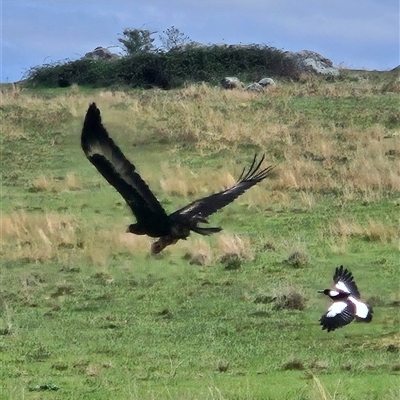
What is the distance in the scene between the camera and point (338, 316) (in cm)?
771

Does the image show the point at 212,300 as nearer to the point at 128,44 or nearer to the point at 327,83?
the point at 327,83

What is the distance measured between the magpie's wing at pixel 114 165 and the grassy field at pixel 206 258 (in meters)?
1.85

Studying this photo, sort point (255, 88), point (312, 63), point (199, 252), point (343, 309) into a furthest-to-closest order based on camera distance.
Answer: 1. point (312, 63)
2. point (255, 88)
3. point (199, 252)
4. point (343, 309)

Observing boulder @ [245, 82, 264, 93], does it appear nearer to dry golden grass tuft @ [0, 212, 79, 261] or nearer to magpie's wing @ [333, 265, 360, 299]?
dry golden grass tuft @ [0, 212, 79, 261]

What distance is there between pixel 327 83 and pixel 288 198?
66.8 ft

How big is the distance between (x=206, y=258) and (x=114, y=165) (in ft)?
38.6

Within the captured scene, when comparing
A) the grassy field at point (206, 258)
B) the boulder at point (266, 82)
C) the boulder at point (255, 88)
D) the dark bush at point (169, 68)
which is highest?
the dark bush at point (169, 68)

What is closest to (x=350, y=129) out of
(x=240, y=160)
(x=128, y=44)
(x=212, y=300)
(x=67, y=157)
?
(x=240, y=160)

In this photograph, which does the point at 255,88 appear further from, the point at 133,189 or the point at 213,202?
the point at 133,189

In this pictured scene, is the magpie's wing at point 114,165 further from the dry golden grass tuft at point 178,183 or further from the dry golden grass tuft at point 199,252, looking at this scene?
the dry golden grass tuft at point 178,183

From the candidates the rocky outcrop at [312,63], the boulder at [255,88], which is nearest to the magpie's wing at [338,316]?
the boulder at [255,88]

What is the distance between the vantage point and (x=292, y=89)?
3688 cm

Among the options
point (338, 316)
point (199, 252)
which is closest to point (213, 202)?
point (338, 316)

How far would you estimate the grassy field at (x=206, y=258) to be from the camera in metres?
10.9
